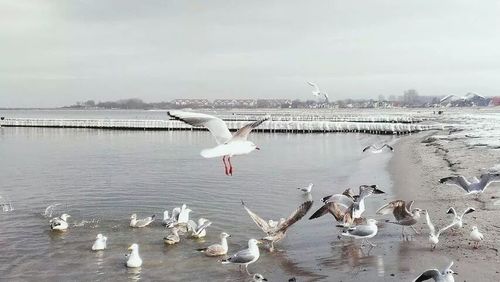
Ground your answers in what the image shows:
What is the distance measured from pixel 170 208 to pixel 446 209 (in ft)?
28.3

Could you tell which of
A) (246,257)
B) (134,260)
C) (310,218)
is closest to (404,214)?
(310,218)

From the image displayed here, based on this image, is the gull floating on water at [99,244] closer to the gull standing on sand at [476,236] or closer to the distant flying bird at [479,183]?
the gull standing on sand at [476,236]

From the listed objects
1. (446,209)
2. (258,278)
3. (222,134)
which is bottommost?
(258,278)

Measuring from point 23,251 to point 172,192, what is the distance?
8551 millimetres

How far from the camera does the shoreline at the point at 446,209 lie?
360 inches

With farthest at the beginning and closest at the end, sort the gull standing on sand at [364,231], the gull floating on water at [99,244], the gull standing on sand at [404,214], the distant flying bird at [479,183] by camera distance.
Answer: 1. the distant flying bird at [479,183]
2. the gull floating on water at [99,244]
3. the gull standing on sand at [404,214]
4. the gull standing on sand at [364,231]

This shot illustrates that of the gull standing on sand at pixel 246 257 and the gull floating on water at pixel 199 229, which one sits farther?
the gull floating on water at pixel 199 229

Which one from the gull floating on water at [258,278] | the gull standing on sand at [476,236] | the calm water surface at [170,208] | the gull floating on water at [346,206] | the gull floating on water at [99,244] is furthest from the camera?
the gull floating on water at [346,206]

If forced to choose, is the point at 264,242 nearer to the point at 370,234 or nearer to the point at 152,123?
the point at 370,234

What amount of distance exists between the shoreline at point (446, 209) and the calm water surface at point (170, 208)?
1.88 feet

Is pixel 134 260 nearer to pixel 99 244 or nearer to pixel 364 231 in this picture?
pixel 99 244

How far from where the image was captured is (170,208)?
656 inches

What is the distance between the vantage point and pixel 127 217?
15227 mm

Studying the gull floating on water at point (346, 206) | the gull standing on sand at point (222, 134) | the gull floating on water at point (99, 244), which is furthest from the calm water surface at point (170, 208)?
A: the gull standing on sand at point (222, 134)
